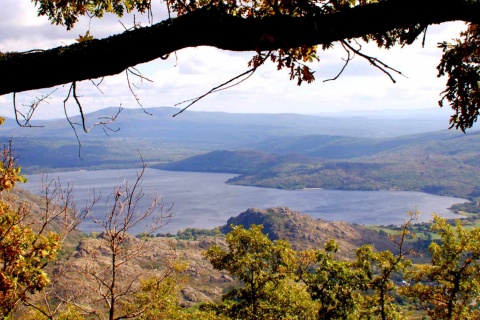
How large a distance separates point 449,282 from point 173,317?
747 cm

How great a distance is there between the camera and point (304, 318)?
460 inches

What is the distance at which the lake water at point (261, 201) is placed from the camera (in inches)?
4577

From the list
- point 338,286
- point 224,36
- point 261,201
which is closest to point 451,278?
point 338,286

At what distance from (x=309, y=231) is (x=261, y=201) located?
41.7 meters

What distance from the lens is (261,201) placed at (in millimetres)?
145500

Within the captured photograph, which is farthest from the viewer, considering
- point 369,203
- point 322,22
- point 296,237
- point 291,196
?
point 291,196

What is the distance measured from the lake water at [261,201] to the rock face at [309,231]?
9.25 meters

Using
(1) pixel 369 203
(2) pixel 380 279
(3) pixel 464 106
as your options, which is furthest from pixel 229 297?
(1) pixel 369 203

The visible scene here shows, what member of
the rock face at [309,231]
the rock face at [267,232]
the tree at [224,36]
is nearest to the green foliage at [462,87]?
the tree at [224,36]

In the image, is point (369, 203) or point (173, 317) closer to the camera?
point (173, 317)

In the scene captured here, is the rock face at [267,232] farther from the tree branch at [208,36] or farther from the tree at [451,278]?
the tree branch at [208,36]

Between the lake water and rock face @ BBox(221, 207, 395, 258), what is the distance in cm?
925

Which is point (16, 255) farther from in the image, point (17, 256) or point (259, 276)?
point (259, 276)

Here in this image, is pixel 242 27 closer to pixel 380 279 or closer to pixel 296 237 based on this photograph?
pixel 380 279
